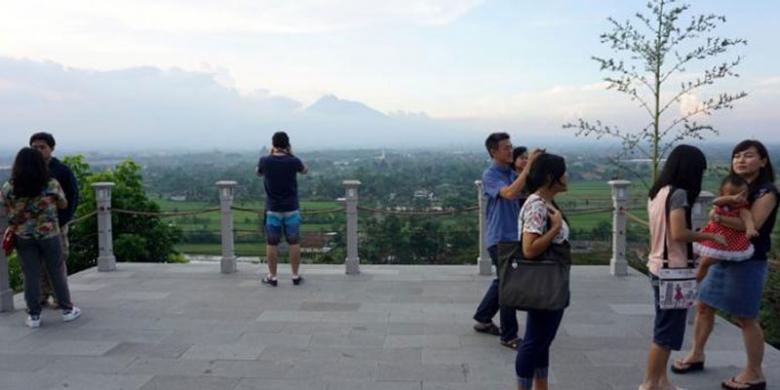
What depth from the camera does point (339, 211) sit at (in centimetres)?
835

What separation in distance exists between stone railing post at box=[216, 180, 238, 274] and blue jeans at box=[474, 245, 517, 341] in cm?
387

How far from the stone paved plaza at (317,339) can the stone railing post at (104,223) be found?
18.7 inches

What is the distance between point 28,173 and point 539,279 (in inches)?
177

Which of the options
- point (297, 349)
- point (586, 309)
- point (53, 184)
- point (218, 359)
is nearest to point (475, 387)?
point (297, 349)

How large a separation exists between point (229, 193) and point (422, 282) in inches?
108

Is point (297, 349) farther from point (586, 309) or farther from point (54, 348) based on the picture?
point (586, 309)

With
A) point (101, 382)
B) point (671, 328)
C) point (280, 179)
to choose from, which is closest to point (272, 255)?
point (280, 179)

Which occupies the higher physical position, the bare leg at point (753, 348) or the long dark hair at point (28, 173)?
the long dark hair at point (28, 173)

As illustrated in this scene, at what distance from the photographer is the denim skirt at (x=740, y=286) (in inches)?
157

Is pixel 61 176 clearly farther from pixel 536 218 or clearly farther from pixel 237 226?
pixel 536 218

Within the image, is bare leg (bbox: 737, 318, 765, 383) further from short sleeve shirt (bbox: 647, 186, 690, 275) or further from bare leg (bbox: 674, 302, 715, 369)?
short sleeve shirt (bbox: 647, 186, 690, 275)

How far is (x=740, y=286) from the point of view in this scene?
13.2 ft

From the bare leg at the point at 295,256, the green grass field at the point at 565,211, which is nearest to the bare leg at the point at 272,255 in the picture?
the bare leg at the point at 295,256

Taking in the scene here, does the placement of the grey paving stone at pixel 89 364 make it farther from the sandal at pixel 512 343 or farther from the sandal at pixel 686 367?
the sandal at pixel 686 367
